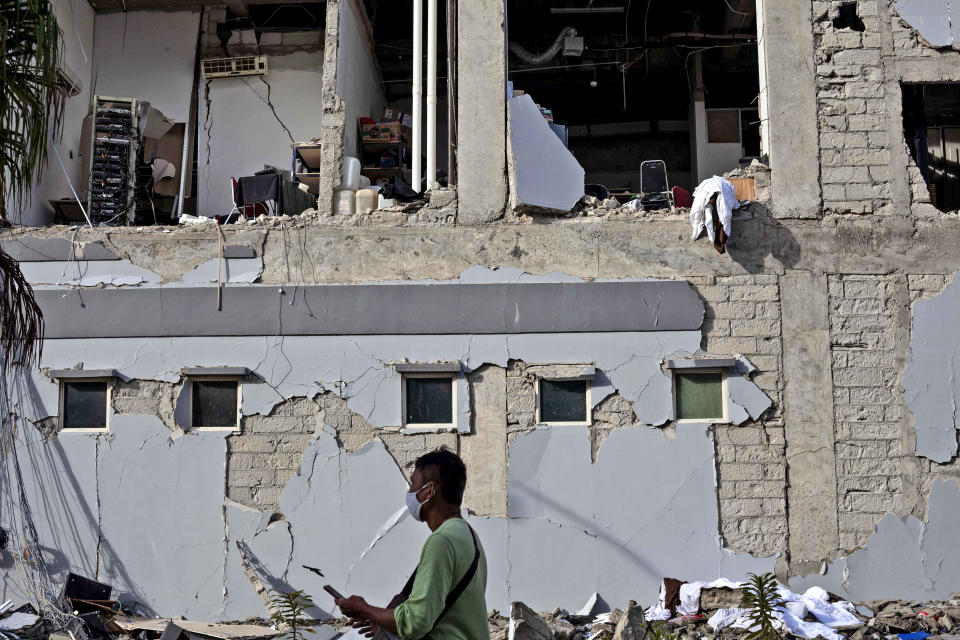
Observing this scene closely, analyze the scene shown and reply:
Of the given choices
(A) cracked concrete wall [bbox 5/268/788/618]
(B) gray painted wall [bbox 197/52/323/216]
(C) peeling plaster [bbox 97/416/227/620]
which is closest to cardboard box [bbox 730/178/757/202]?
(A) cracked concrete wall [bbox 5/268/788/618]

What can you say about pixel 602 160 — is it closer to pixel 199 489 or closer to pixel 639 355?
pixel 639 355

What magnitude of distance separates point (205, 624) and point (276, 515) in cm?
125

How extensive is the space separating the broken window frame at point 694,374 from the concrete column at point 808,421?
2.02 ft

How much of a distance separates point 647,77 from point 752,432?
7.28 meters

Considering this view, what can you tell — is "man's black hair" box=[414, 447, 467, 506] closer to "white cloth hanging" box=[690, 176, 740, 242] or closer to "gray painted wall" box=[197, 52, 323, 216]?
"white cloth hanging" box=[690, 176, 740, 242]

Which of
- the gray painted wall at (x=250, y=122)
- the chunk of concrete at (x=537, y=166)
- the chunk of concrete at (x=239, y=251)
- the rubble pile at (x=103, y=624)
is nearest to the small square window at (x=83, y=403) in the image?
the rubble pile at (x=103, y=624)

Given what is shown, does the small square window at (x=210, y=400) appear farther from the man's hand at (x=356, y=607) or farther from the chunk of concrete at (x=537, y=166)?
the man's hand at (x=356, y=607)

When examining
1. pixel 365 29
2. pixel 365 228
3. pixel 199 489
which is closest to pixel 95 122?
pixel 365 29

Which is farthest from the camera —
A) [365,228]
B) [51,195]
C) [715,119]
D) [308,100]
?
[715,119]

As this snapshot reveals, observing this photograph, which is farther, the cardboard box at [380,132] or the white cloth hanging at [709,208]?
the cardboard box at [380,132]

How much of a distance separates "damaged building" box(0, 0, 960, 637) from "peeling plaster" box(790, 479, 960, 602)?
0.09 feet

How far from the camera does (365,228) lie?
1022 centimetres

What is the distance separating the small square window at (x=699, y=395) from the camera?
9859 mm

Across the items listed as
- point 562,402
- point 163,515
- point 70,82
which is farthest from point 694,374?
point 70,82
